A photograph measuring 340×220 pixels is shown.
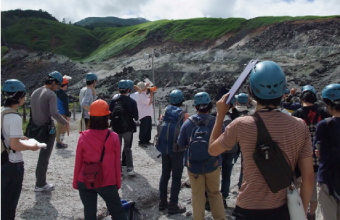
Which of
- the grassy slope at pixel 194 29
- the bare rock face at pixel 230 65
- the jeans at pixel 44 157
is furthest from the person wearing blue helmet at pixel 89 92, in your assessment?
the grassy slope at pixel 194 29

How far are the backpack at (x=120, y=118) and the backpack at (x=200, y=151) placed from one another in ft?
7.53

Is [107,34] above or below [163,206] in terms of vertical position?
above

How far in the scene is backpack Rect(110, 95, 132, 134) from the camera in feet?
19.5

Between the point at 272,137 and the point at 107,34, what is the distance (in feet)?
322

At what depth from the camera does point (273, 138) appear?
2107 mm

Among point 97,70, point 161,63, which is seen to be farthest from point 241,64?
point 97,70

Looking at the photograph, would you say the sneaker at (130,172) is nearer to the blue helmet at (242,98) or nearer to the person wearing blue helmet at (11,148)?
the blue helmet at (242,98)

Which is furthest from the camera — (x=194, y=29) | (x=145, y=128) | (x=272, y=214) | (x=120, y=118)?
(x=194, y=29)

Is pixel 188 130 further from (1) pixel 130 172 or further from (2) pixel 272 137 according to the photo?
(1) pixel 130 172

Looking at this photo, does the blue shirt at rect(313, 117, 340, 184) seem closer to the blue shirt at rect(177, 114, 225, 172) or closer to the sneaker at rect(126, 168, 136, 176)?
the blue shirt at rect(177, 114, 225, 172)

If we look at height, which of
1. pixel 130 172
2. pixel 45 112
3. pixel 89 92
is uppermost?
pixel 89 92

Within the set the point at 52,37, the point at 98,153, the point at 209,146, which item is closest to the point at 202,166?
the point at 98,153

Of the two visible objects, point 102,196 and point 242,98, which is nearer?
point 102,196

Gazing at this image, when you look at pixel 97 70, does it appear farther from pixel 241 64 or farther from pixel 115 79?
pixel 241 64
